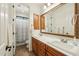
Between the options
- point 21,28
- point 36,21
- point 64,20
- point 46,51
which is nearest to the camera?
point 46,51

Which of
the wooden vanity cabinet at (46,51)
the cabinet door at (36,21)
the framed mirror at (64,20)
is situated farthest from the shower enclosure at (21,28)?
the framed mirror at (64,20)

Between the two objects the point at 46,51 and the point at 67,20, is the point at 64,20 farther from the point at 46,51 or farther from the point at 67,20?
the point at 46,51

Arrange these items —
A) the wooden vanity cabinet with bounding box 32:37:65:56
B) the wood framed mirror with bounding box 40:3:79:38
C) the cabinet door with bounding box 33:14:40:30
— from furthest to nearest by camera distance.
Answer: the cabinet door with bounding box 33:14:40:30
the wood framed mirror with bounding box 40:3:79:38
the wooden vanity cabinet with bounding box 32:37:65:56

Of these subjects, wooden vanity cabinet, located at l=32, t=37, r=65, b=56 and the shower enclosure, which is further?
the shower enclosure

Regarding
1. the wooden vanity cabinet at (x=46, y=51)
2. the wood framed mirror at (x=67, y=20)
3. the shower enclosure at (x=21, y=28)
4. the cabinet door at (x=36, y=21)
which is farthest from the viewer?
the shower enclosure at (x=21, y=28)

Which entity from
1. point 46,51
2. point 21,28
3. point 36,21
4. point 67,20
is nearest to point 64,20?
point 67,20

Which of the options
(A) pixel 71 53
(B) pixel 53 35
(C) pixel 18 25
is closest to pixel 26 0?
(A) pixel 71 53

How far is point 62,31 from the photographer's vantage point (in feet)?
6.73

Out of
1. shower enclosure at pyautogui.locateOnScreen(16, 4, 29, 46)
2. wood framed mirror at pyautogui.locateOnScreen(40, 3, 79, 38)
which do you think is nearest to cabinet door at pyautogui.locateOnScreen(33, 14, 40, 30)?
shower enclosure at pyautogui.locateOnScreen(16, 4, 29, 46)

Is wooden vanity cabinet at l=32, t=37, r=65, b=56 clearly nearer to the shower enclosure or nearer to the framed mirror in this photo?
the framed mirror

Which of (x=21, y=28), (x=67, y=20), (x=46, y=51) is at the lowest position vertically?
(x=46, y=51)

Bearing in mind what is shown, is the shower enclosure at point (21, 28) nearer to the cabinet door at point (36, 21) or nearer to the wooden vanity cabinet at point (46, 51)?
the cabinet door at point (36, 21)

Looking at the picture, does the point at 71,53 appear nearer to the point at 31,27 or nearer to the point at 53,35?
the point at 53,35

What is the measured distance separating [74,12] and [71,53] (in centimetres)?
97
